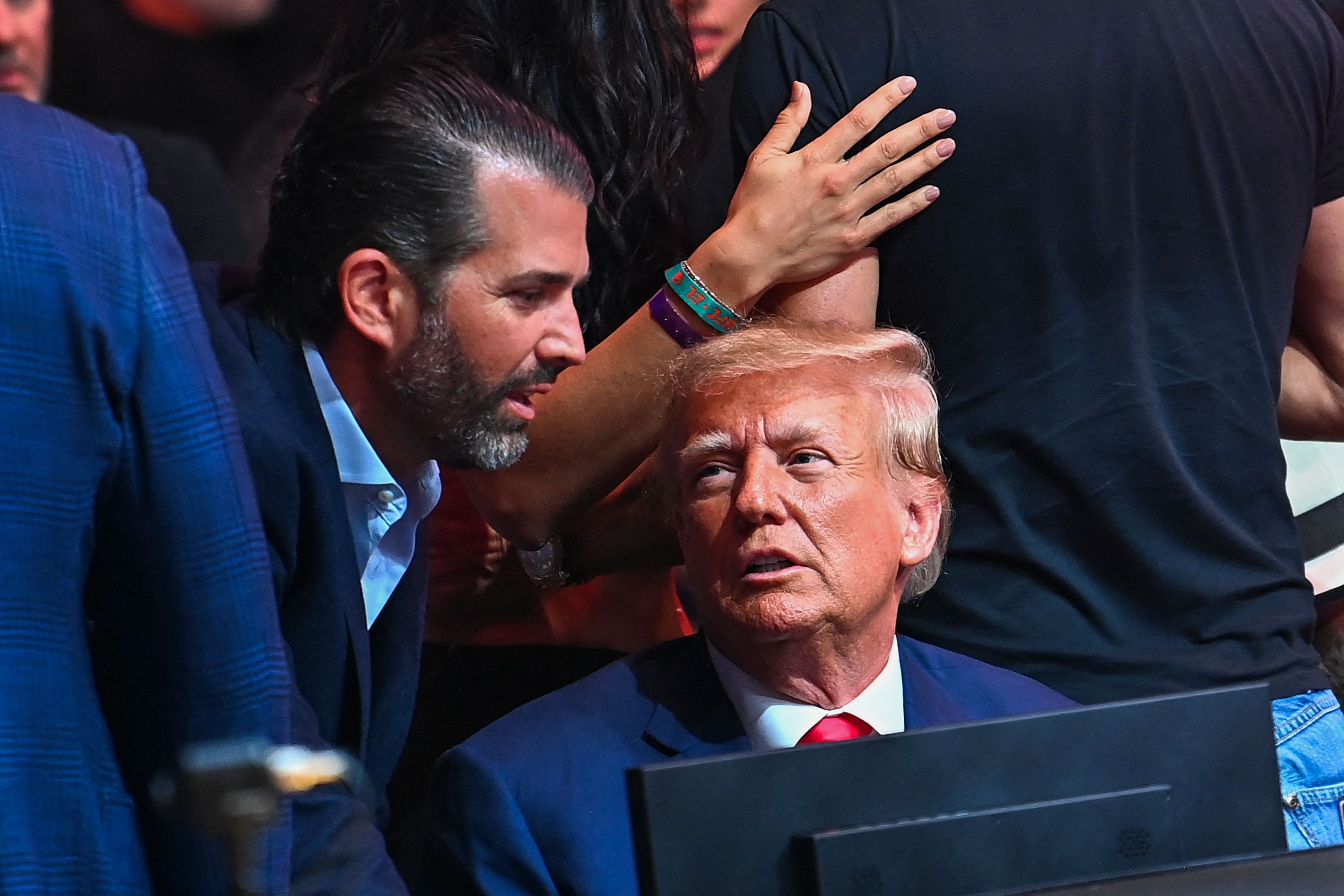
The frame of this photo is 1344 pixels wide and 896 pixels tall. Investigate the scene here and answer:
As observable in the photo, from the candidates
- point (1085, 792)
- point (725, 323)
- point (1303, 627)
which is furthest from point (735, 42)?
point (1085, 792)

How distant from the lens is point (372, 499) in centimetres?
165

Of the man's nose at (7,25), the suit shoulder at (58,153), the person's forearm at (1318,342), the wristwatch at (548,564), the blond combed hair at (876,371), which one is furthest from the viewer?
the man's nose at (7,25)

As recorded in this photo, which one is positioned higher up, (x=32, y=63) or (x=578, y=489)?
(x=32, y=63)

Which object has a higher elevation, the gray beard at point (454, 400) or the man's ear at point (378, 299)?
the man's ear at point (378, 299)

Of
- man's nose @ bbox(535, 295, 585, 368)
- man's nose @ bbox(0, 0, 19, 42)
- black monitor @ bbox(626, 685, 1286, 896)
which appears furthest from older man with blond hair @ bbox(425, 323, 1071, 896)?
man's nose @ bbox(0, 0, 19, 42)

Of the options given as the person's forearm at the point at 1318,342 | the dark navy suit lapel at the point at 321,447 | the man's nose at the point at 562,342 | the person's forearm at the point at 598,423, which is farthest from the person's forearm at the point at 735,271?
the person's forearm at the point at 1318,342

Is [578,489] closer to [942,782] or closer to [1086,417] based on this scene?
[1086,417]

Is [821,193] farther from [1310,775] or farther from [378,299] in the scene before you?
[1310,775]

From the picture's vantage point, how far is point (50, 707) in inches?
39.1

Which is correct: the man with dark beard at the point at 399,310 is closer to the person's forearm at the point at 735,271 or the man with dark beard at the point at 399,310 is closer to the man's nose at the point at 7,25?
the person's forearm at the point at 735,271

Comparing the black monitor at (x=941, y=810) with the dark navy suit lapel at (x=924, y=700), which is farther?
the dark navy suit lapel at (x=924, y=700)

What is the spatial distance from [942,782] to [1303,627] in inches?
33.3

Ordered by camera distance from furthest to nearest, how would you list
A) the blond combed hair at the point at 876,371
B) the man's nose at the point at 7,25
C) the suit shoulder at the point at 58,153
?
1. the man's nose at the point at 7,25
2. the blond combed hair at the point at 876,371
3. the suit shoulder at the point at 58,153

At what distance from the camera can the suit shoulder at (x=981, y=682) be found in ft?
5.62
